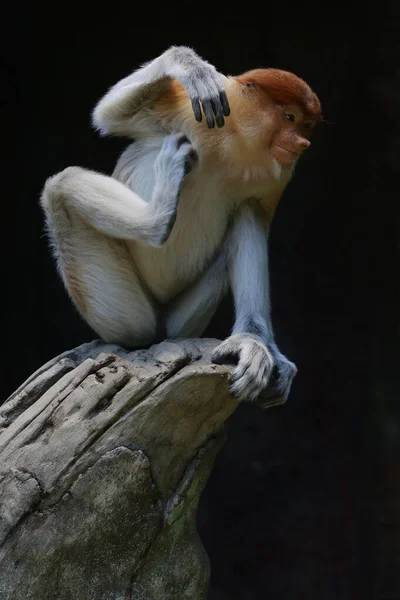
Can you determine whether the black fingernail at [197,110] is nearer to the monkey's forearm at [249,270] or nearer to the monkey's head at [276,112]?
the monkey's head at [276,112]

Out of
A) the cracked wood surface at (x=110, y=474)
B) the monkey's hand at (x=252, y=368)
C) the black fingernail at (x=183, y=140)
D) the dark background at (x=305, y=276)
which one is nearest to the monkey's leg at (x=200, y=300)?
the monkey's hand at (x=252, y=368)

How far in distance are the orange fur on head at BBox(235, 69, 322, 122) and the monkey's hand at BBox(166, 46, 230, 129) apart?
181 mm

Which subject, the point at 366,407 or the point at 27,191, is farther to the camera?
the point at 27,191

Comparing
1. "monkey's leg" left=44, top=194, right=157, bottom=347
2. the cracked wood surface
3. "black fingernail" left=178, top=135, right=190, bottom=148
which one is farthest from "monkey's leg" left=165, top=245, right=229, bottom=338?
"black fingernail" left=178, top=135, right=190, bottom=148

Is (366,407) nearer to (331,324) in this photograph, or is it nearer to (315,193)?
(331,324)

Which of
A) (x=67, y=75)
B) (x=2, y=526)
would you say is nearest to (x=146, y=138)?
(x=2, y=526)

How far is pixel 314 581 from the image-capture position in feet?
19.3

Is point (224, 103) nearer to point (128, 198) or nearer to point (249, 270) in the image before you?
point (128, 198)

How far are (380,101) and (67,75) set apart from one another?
2220 mm

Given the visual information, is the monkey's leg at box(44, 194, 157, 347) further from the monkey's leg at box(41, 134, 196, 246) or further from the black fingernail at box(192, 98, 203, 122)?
the black fingernail at box(192, 98, 203, 122)

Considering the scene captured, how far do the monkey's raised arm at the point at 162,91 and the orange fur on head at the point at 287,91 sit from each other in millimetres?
178

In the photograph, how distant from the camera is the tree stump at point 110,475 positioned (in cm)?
298

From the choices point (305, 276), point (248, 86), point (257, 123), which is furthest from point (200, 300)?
point (305, 276)

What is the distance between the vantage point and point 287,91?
338 cm
